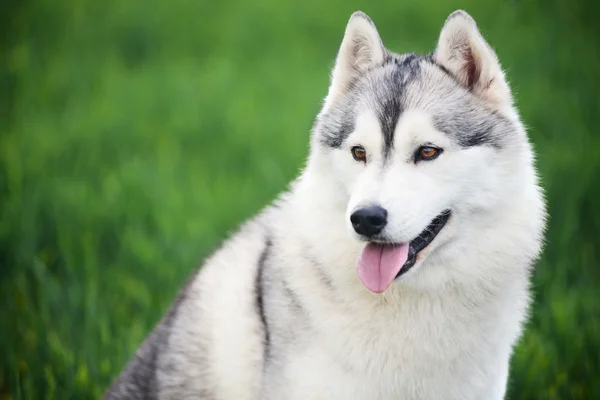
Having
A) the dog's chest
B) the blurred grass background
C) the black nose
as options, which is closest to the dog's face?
the black nose

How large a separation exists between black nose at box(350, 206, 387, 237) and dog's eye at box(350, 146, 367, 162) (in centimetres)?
31

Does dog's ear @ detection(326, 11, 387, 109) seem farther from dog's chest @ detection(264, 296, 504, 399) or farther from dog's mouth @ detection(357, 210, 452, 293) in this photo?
dog's chest @ detection(264, 296, 504, 399)

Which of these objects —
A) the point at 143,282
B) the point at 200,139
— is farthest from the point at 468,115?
the point at 200,139

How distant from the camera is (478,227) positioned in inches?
129

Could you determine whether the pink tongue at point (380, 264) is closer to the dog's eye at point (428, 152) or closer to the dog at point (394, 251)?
the dog at point (394, 251)

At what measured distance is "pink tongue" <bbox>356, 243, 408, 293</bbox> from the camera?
3107 mm

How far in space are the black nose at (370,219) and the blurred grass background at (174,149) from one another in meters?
1.15

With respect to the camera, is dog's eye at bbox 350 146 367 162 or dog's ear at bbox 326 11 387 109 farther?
dog's ear at bbox 326 11 387 109

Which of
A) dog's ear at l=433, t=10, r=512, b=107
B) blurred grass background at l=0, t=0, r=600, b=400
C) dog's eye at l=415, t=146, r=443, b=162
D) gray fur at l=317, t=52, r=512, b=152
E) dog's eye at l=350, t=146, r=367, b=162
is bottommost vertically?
blurred grass background at l=0, t=0, r=600, b=400

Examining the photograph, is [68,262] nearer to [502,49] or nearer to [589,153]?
[589,153]

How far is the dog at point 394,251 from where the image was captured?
10.3ft

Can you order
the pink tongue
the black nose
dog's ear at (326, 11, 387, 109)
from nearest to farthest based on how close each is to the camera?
the black nose < the pink tongue < dog's ear at (326, 11, 387, 109)

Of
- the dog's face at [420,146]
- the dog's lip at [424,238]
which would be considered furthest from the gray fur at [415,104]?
the dog's lip at [424,238]

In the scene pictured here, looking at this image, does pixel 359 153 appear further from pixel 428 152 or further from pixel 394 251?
pixel 394 251
